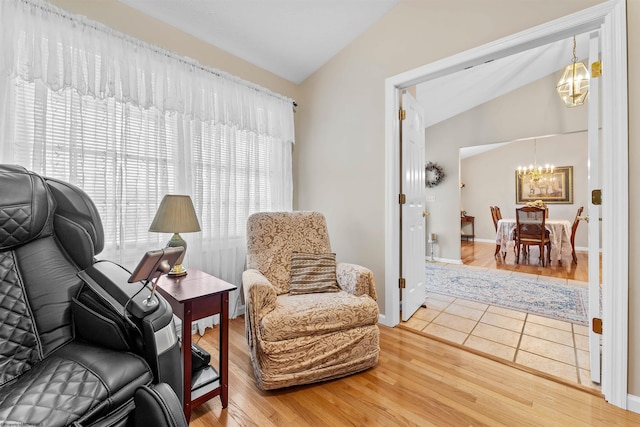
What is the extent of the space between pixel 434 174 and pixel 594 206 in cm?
402

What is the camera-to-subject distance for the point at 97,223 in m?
1.21

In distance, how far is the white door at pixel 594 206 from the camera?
1547 mm

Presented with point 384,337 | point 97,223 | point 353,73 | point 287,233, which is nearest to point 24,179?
point 97,223

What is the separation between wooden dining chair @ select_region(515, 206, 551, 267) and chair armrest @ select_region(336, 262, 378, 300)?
395 cm

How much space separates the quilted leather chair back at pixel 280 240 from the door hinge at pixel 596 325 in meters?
1.68

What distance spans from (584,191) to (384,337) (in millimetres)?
6569

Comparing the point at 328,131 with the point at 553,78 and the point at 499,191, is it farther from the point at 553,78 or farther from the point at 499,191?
the point at 499,191

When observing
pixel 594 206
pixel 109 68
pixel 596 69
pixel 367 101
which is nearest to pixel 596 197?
pixel 594 206

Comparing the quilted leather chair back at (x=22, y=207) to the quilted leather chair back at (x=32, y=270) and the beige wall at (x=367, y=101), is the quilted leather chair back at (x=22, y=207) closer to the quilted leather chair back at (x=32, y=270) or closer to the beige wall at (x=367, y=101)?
the quilted leather chair back at (x=32, y=270)

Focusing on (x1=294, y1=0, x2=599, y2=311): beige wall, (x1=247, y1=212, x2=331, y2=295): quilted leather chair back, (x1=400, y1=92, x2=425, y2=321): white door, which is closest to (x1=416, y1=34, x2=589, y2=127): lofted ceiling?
(x1=400, y1=92, x2=425, y2=321): white door

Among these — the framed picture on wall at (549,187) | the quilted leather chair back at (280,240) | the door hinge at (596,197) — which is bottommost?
the quilted leather chair back at (280,240)

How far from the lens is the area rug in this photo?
110 inches

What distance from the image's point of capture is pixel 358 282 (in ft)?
6.21

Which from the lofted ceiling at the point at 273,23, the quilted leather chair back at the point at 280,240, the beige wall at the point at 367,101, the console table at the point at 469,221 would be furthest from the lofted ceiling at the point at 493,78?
the console table at the point at 469,221
